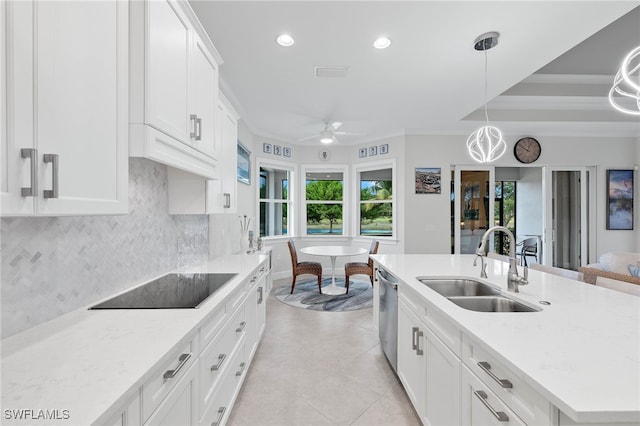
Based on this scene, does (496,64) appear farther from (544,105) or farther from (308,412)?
(308,412)

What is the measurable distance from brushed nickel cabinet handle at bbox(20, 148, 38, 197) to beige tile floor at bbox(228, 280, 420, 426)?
5.89 ft

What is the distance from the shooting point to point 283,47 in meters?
2.57

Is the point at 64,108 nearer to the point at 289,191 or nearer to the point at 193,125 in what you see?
the point at 193,125

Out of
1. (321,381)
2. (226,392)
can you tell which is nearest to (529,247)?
(321,381)

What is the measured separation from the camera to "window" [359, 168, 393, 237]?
571 cm

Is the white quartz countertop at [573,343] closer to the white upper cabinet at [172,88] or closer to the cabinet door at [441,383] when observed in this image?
the cabinet door at [441,383]

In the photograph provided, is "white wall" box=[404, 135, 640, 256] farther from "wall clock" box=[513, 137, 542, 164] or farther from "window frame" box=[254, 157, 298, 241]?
"window frame" box=[254, 157, 298, 241]

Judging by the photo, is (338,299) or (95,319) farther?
(338,299)

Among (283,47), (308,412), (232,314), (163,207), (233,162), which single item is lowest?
(308,412)

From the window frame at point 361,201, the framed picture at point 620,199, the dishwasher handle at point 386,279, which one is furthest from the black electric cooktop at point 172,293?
the framed picture at point 620,199

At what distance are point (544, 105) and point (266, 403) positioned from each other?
18.4 feet

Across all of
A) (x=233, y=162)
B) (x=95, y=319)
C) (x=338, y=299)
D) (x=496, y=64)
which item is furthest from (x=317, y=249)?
(x=95, y=319)

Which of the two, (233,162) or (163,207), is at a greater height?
(233,162)

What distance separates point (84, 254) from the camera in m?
1.32
